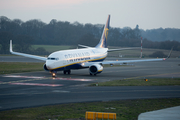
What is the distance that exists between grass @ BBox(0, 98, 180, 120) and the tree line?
274 ft

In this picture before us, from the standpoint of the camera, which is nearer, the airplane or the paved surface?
the paved surface

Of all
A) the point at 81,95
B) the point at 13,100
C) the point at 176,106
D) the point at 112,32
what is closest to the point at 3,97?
the point at 13,100

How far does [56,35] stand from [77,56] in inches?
3579

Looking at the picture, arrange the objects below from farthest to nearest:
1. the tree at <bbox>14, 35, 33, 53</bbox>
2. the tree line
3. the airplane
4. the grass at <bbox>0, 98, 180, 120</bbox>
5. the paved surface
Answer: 1. the tree line
2. the tree at <bbox>14, 35, 33, 53</bbox>
3. the airplane
4. the grass at <bbox>0, 98, 180, 120</bbox>
5. the paved surface

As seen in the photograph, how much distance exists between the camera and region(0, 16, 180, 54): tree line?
10494 cm

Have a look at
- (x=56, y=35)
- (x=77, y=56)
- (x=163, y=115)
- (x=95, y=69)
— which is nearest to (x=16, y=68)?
(x=77, y=56)

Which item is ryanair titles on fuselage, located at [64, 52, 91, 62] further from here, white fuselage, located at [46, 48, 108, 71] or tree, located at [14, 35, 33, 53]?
tree, located at [14, 35, 33, 53]

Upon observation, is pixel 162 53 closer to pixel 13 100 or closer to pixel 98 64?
pixel 98 64

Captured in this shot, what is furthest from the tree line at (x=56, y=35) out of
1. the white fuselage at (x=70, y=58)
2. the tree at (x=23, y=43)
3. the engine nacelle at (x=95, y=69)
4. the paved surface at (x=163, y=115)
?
the paved surface at (x=163, y=115)

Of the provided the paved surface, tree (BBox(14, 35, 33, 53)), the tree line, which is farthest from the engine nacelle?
tree (BBox(14, 35, 33, 53))

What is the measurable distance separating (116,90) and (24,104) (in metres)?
9.95

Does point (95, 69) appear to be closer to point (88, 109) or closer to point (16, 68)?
point (16, 68)

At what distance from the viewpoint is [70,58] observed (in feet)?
124

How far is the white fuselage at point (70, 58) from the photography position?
3546 centimetres
